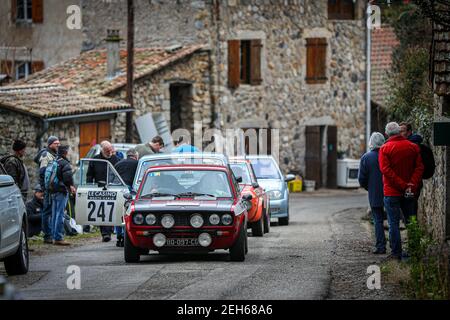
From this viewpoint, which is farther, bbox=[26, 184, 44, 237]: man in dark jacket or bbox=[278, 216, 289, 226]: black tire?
bbox=[278, 216, 289, 226]: black tire

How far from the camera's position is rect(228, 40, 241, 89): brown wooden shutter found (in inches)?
1519

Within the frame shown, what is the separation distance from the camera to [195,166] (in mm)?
16953

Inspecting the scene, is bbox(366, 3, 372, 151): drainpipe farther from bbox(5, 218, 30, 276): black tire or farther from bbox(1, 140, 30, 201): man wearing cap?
bbox(5, 218, 30, 276): black tire

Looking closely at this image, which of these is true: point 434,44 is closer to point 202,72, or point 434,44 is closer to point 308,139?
point 202,72

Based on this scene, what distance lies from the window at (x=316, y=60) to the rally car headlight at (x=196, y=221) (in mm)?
26300

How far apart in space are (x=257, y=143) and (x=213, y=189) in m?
23.3

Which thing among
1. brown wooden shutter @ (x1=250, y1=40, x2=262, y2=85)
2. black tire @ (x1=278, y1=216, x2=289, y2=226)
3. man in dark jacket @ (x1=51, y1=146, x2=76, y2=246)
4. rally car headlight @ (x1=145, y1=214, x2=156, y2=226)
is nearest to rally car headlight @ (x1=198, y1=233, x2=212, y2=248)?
rally car headlight @ (x1=145, y1=214, x2=156, y2=226)

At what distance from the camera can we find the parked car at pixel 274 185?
25.1 meters

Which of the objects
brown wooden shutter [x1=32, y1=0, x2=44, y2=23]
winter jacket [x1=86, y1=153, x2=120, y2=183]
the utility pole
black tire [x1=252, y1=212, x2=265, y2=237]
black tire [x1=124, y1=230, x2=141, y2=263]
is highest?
brown wooden shutter [x1=32, y1=0, x2=44, y2=23]

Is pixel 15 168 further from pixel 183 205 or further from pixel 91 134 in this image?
pixel 91 134

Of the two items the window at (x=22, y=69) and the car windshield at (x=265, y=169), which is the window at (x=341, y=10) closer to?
the window at (x=22, y=69)

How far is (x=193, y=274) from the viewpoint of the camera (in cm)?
1433

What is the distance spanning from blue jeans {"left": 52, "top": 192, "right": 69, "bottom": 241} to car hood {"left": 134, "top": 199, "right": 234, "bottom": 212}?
13.5 feet

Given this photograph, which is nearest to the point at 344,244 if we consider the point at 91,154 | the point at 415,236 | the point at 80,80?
the point at 415,236
